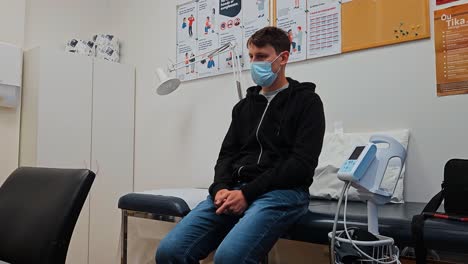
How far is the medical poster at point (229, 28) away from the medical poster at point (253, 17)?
37 millimetres

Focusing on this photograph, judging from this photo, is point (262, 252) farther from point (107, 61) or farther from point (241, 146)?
point (107, 61)

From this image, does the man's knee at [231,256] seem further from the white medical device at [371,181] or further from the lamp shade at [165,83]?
the lamp shade at [165,83]

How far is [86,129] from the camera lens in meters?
2.90

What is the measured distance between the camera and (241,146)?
179 cm

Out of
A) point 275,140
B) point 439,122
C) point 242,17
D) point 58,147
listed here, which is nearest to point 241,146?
point 275,140

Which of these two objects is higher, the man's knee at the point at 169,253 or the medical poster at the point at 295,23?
the medical poster at the point at 295,23

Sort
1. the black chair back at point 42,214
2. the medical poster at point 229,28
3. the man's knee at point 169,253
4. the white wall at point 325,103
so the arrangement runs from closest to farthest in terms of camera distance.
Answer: the black chair back at point 42,214 < the man's knee at point 169,253 < the white wall at point 325,103 < the medical poster at point 229,28

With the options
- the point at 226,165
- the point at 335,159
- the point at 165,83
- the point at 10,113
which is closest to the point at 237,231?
the point at 226,165

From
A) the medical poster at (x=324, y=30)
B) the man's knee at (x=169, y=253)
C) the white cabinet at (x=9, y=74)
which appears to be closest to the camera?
the man's knee at (x=169, y=253)

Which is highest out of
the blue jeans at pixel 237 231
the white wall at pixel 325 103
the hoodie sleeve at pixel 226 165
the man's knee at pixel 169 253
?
the white wall at pixel 325 103

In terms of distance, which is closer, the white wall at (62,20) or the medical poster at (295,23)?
the medical poster at (295,23)

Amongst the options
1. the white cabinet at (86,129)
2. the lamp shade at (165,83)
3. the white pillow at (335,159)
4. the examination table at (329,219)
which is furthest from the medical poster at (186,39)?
the white pillow at (335,159)

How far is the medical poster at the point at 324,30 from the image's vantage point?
2.11m

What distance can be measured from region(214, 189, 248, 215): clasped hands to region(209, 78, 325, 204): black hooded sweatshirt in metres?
0.02
